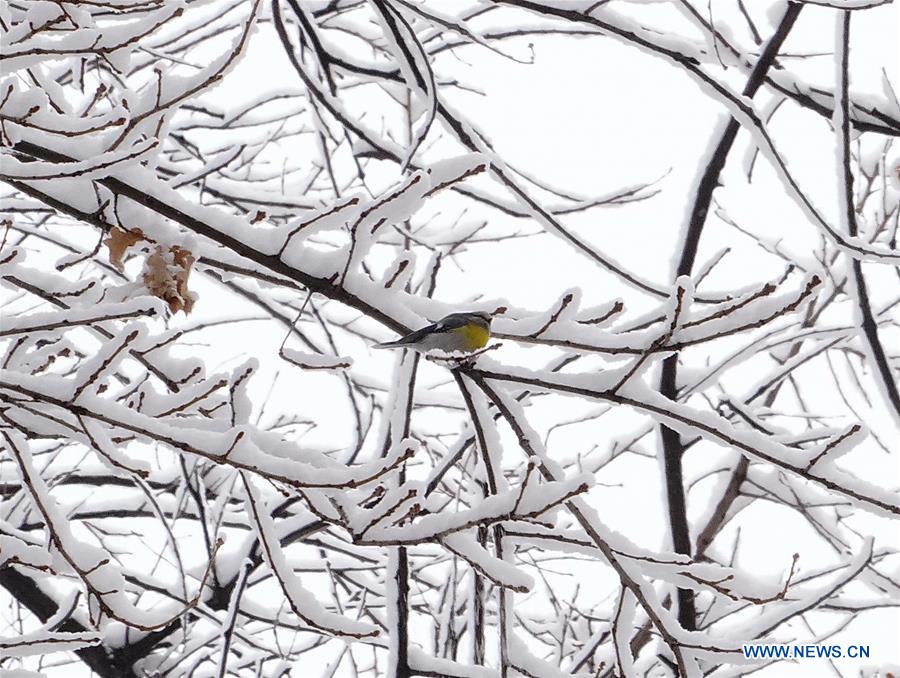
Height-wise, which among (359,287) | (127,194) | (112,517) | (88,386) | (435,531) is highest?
(112,517)

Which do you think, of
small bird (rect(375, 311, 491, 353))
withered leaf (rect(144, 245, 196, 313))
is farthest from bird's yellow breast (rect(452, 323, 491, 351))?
withered leaf (rect(144, 245, 196, 313))

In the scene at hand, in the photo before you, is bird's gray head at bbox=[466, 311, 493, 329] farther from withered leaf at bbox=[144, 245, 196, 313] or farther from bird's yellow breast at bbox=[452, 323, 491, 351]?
withered leaf at bbox=[144, 245, 196, 313]

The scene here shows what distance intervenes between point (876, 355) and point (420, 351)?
104 centimetres

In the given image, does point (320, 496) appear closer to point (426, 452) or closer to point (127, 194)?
point (127, 194)

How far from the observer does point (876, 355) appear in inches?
83.1

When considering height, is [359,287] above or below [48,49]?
below

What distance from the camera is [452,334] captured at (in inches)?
77.9

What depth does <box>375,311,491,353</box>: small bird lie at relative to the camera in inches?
71.8

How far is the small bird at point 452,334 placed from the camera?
5.98 feet

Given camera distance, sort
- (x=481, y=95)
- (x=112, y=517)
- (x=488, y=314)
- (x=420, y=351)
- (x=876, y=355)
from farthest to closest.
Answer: (x=112, y=517) → (x=481, y=95) → (x=876, y=355) → (x=420, y=351) → (x=488, y=314)

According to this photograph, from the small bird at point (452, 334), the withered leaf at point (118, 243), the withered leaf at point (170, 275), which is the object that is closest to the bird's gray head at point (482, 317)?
the small bird at point (452, 334)

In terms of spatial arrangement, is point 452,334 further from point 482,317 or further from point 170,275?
point 170,275

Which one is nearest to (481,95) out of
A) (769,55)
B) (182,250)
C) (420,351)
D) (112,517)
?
(769,55)

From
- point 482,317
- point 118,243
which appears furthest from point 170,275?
point 482,317
